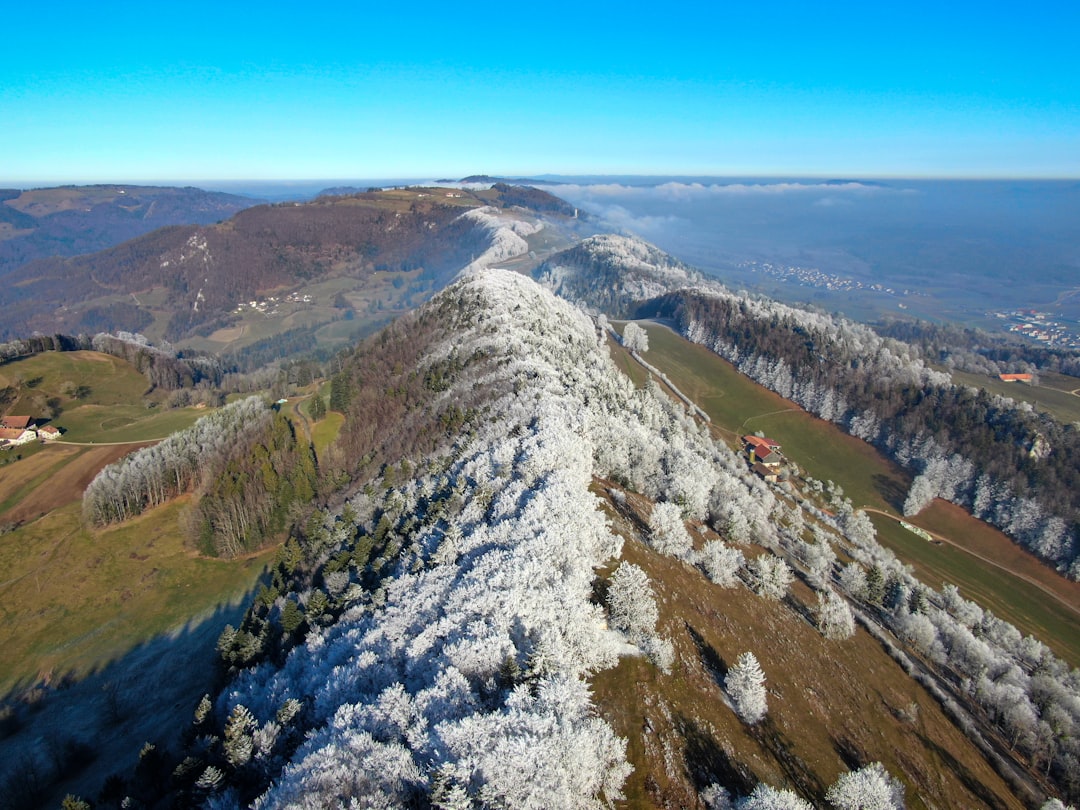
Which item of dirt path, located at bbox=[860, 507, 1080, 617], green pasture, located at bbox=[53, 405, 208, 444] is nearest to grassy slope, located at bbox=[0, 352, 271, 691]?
green pasture, located at bbox=[53, 405, 208, 444]

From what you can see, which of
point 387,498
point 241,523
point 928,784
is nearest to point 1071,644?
point 928,784

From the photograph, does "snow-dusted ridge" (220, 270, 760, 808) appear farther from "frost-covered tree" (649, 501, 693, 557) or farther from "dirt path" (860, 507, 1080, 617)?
"dirt path" (860, 507, 1080, 617)

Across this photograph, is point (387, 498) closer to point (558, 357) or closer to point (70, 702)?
point (70, 702)

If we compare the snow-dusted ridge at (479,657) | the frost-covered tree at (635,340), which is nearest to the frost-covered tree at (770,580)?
the snow-dusted ridge at (479,657)

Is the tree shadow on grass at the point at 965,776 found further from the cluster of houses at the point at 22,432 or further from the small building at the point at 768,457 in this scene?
the cluster of houses at the point at 22,432

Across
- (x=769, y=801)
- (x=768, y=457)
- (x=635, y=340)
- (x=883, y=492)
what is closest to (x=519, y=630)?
(x=769, y=801)
